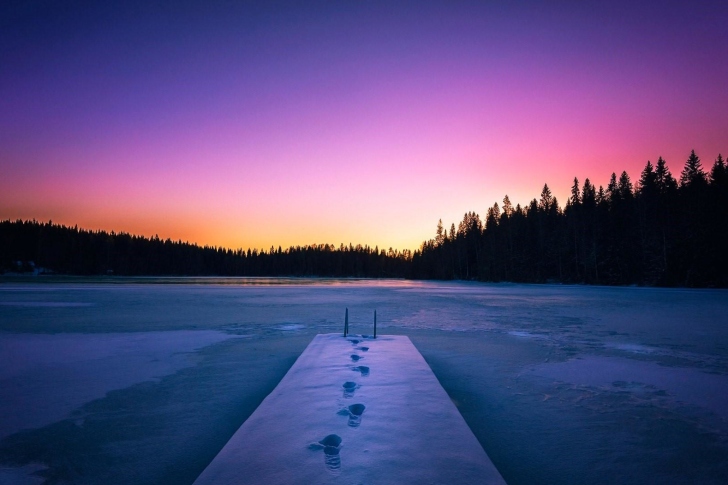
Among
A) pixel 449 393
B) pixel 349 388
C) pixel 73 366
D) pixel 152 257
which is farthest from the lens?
pixel 152 257

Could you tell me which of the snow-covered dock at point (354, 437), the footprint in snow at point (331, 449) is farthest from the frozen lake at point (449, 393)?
the footprint in snow at point (331, 449)

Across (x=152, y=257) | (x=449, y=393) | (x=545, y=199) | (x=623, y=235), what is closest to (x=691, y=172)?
(x=623, y=235)

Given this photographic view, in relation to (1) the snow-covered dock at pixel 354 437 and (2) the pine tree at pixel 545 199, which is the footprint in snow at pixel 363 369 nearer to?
(1) the snow-covered dock at pixel 354 437

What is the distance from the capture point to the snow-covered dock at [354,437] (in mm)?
2863

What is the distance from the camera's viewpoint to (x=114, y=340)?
393 inches

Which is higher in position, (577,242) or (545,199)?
(545,199)

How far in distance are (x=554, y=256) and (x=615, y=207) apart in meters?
11.8

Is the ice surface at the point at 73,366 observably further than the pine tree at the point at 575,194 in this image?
No

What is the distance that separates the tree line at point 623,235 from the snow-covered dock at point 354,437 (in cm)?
5185

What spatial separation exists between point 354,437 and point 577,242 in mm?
65442

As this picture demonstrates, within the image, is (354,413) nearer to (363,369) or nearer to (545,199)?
(363,369)

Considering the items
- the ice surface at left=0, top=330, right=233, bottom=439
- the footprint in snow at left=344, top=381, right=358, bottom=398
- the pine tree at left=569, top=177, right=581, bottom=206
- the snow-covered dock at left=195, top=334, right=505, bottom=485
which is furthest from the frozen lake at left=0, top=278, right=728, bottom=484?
the pine tree at left=569, top=177, right=581, bottom=206

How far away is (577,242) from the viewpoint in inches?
2315

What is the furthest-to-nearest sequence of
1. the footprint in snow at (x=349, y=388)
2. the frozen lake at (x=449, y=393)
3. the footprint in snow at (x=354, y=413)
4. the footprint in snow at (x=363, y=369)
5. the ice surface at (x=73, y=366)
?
the footprint in snow at (x=363, y=369) → the ice surface at (x=73, y=366) → the footprint in snow at (x=349, y=388) → the footprint in snow at (x=354, y=413) → the frozen lake at (x=449, y=393)
